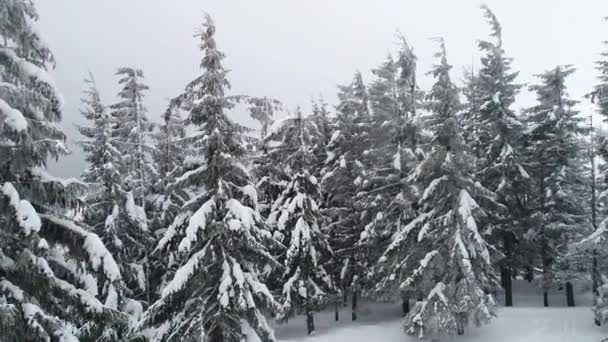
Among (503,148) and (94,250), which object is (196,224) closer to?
(94,250)

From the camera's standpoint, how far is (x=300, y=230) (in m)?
25.6

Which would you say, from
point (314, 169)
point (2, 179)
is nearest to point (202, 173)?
point (2, 179)

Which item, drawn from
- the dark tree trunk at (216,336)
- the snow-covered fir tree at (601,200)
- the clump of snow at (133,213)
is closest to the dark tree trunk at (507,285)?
the snow-covered fir tree at (601,200)

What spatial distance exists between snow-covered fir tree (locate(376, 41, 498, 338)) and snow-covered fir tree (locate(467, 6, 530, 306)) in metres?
5.29

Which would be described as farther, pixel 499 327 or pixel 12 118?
pixel 499 327

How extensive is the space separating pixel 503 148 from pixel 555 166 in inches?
148

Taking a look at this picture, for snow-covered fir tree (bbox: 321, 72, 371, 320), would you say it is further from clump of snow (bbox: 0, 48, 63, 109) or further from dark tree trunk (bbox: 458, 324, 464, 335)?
clump of snow (bbox: 0, 48, 63, 109)

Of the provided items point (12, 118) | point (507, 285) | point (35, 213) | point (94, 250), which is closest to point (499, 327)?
point (507, 285)

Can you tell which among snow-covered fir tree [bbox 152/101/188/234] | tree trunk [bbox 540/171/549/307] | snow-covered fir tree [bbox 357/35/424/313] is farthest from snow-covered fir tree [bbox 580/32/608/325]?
snow-covered fir tree [bbox 152/101/188/234]

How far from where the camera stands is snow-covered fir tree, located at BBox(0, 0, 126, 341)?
889 cm

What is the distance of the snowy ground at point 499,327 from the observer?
2323cm

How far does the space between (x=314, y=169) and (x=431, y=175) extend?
434 inches

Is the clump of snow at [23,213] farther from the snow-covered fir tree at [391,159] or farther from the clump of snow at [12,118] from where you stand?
the snow-covered fir tree at [391,159]

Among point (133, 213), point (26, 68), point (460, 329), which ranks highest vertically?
point (26, 68)
